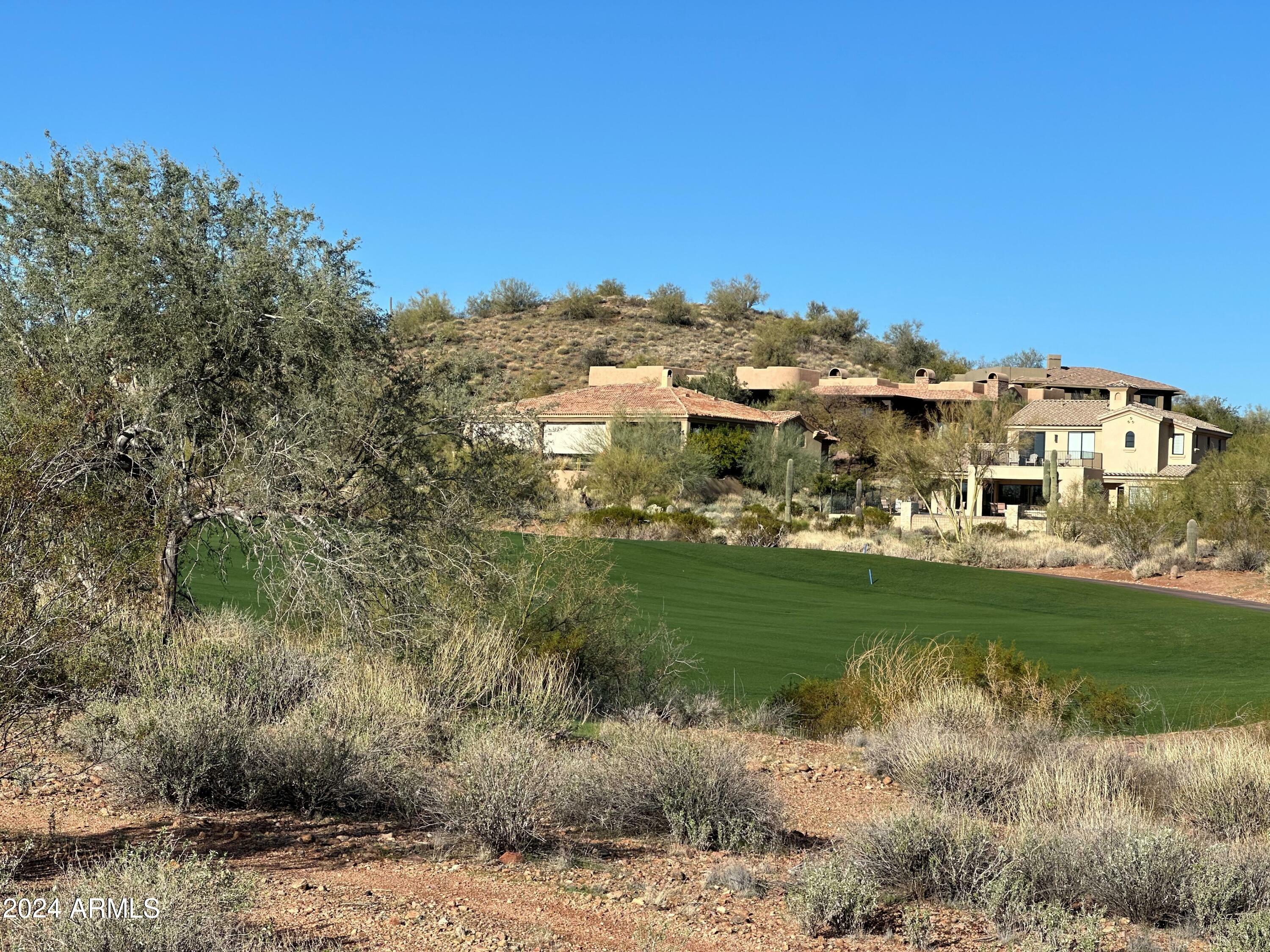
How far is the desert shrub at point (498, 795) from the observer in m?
7.67

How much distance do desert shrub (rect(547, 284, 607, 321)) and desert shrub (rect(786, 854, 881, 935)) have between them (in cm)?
9819

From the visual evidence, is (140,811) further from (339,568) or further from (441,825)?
(339,568)

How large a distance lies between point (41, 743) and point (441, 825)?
2397 mm

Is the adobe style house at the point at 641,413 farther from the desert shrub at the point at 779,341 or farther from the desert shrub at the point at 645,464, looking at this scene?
the desert shrub at the point at 779,341

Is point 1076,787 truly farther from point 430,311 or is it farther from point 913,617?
point 430,311

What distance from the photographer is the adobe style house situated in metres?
59.3

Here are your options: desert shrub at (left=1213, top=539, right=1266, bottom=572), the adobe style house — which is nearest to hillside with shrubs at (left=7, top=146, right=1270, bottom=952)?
desert shrub at (left=1213, top=539, right=1266, bottom=572)

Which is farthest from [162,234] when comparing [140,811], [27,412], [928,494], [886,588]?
[928,494]

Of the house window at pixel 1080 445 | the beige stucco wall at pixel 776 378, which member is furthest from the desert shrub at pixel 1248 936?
the beige stucco wall at pixel 776 378

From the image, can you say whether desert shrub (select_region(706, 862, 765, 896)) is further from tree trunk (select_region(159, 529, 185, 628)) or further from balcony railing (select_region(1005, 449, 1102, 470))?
balcony railing (select_region(1005, 449, 1102, 470))

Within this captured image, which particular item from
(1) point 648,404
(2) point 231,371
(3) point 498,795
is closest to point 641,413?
(1) point 648,404

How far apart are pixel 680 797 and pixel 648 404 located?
5503cm

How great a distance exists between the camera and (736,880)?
7.18 meters

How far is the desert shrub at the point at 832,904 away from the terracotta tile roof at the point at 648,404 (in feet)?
→ 166
